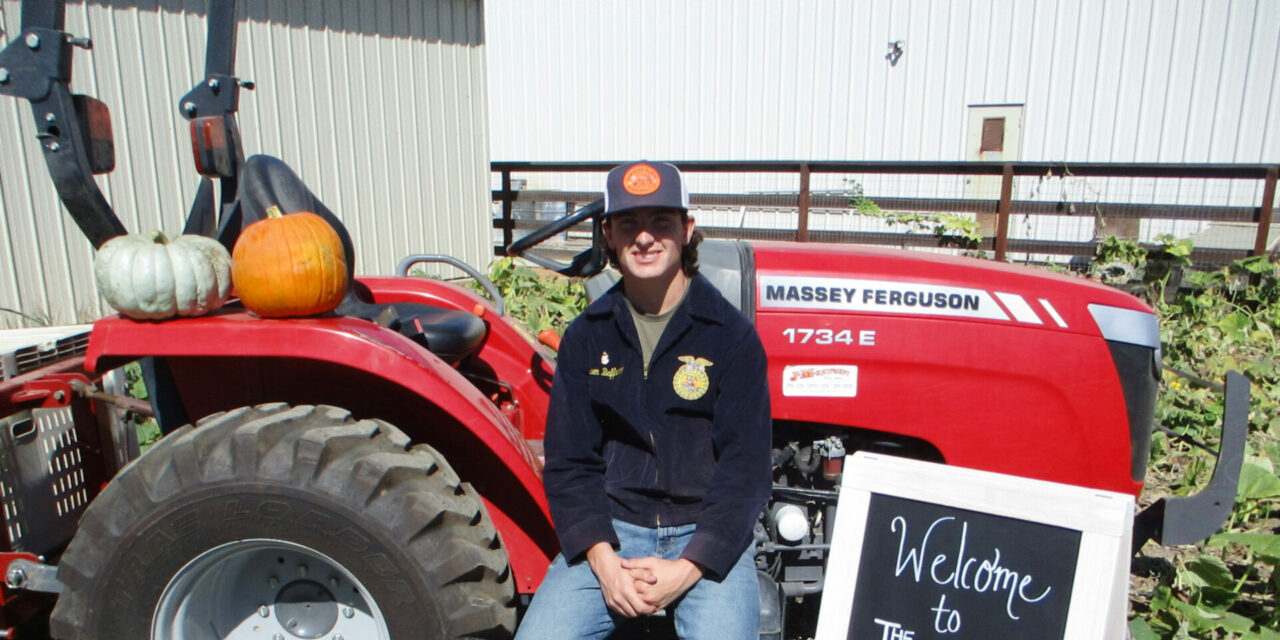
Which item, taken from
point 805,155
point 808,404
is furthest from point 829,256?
point 805,155

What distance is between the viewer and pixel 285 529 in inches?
64.7

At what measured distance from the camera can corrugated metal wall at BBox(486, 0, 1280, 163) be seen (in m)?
8.38

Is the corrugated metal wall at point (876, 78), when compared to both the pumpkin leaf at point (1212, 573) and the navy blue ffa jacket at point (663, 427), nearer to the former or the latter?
the pumpkin leaf at point (1212, 573)

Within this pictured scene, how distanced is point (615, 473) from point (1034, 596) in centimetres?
89

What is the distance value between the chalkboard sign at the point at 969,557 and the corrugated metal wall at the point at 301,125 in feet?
18.8

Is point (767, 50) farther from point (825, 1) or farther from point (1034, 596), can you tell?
point (1034, 596)

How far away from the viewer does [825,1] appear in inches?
376

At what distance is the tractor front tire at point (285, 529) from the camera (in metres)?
1.63

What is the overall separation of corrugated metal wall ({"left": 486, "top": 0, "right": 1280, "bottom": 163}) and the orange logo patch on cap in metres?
8.65

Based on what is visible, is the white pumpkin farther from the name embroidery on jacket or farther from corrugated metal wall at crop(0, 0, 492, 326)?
corrugated metal wall at crop(0, 0, 492, 326)

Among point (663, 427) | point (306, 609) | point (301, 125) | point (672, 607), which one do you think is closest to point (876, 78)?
point (301, 125)

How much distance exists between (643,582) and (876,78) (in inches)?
357

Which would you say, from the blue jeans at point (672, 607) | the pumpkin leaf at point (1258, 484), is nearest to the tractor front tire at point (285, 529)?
the blue jeans at point (672, 607)

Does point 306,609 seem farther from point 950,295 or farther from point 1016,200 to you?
point 1016,200
